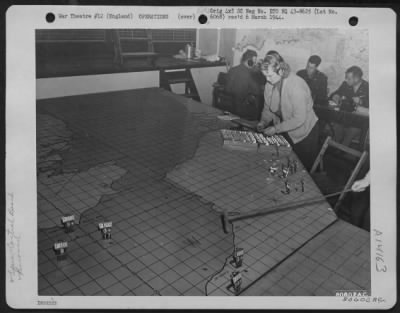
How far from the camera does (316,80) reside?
4.97 ft

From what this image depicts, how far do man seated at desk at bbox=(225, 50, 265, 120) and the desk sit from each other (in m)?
0.23

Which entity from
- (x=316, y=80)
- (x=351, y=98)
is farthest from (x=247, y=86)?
(x=351, y=98)

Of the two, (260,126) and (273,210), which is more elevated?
(260,126)

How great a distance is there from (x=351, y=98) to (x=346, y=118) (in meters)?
0.08

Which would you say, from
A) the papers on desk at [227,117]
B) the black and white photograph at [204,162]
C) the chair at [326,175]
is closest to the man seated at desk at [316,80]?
the black and white photograph at [204,162]

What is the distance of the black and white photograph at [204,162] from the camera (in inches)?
50.6

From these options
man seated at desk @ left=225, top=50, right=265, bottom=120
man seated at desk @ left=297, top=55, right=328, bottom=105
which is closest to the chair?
man seated at desk @ left=297, top=55, right=328, bottom=105

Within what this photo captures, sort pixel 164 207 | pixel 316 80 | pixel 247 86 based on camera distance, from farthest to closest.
Answer: pixel 247 86 < pixel 316 80 < pixel 164 207

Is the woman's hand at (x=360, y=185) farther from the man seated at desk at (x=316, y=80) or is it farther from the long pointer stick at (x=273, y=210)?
the man seated at desk at (x=316, y=80)

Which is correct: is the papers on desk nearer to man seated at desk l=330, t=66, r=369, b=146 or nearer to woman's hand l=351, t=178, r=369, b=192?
man seated at desk l=330, t=66, r=369, b=146

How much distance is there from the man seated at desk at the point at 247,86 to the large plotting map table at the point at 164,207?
0.12 meters

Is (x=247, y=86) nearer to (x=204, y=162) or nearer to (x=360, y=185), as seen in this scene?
(x=204, y=162)

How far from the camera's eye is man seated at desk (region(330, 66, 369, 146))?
1.51m

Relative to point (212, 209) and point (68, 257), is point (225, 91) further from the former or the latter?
point (68, 257)
